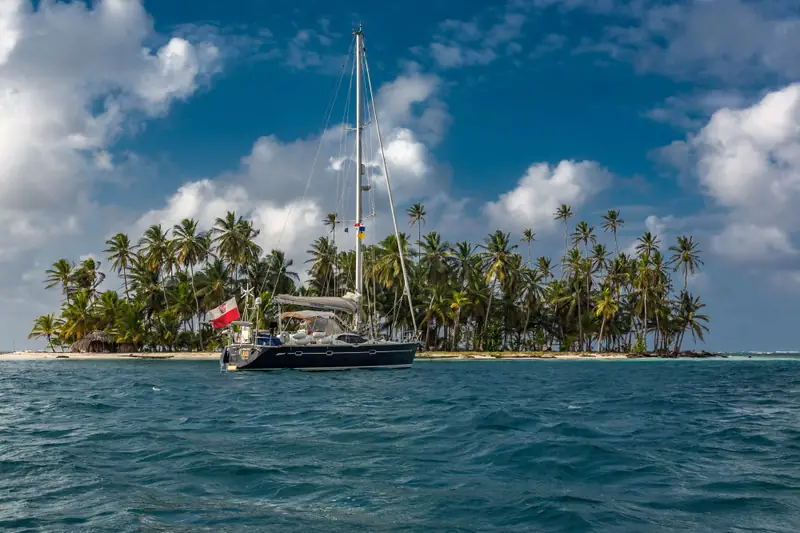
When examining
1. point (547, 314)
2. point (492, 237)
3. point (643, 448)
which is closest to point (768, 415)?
point (643, 448)

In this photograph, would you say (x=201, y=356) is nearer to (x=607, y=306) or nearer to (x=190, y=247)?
(x=190, y=247)

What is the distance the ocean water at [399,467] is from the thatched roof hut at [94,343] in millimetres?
64925

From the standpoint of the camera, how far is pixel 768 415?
62.5 ft

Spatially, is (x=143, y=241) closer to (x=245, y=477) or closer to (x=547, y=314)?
(x=547, y=314)

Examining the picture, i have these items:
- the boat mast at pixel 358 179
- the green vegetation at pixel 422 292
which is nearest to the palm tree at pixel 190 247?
the green vegetation at pixel 422 292

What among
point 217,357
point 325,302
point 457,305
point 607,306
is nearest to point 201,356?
point 217,357

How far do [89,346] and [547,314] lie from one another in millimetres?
59605

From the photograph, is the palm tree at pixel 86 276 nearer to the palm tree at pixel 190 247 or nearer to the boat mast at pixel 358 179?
the palm tree at pixel 190 247

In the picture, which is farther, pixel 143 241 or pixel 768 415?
pixel 143 241

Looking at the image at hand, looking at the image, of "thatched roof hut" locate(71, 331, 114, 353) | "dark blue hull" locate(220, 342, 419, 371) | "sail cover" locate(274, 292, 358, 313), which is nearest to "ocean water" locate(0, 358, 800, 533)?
"dark blue hull" locate(220, 342, 419, 371)

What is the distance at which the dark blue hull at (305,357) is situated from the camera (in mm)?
41594

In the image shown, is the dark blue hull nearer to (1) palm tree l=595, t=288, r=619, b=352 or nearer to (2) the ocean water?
(2) the ocean water

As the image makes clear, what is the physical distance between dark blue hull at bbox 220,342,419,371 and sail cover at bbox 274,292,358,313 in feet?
13.0

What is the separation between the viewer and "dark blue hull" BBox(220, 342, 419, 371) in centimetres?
4159
